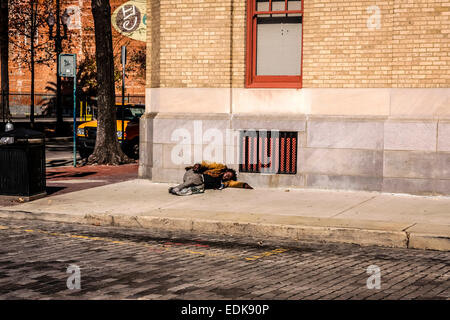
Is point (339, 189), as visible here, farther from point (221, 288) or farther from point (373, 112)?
point (221, 288)

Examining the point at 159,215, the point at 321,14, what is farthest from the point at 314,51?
the point at 159,215

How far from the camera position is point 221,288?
642 cm

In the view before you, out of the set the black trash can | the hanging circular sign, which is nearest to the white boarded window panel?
the black trash can

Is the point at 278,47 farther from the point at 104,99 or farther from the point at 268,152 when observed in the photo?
the point at 104,99

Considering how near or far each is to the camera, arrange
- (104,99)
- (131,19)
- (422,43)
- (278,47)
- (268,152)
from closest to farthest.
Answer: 1. (422,43)
2. (268,152)
3. (278,47)
4. (104,99)
5. (131,19)

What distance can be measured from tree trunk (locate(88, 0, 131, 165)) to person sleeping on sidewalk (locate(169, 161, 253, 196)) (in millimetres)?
5526

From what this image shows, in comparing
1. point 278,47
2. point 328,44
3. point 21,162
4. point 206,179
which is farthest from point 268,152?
point 21,162

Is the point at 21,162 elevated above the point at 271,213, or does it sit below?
above

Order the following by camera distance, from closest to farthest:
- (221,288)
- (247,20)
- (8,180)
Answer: (221,288), (8,180), (247,20)

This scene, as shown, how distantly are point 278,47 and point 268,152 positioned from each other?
215cm

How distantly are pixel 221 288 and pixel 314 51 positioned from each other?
769cm

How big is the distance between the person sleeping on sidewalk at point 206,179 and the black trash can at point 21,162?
2471mm

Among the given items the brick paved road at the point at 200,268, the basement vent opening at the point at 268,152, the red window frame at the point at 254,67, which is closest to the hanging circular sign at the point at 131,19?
the red window frame at the point at 254,67

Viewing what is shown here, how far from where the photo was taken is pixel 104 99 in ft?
60.4
